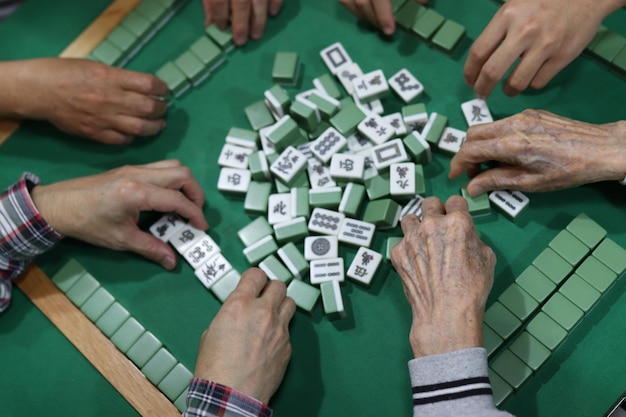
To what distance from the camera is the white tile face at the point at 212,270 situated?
1.72 m

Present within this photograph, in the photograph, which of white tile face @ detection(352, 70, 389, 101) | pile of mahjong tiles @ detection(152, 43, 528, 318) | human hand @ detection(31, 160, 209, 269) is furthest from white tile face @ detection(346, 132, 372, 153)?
human hand @ detection(31, 160, 209, 269)

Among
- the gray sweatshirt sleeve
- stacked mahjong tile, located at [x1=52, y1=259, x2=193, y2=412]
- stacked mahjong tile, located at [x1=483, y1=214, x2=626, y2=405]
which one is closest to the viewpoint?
the gray sweatshirt sleeve

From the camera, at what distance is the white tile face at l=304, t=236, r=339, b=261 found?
1703mm

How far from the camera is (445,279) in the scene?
4.66 feet

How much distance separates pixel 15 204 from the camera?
1.73 m

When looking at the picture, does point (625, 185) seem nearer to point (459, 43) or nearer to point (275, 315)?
point (459, 43)

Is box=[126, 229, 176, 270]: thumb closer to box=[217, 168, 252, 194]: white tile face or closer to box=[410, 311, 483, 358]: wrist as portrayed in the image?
box=[217, 168, 252, 194]: white tile face

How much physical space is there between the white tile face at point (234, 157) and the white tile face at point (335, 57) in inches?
14.7

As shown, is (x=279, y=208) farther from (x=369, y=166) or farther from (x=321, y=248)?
(x=369, y=166)

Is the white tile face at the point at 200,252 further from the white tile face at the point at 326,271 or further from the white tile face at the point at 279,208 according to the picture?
the white tile face at the point at 326,271

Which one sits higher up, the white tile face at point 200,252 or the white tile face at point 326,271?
the white tile face at point 200,252

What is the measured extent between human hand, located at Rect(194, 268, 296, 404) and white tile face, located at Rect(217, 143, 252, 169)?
39 centimetres

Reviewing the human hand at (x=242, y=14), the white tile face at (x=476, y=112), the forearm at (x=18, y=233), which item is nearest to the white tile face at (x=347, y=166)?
the white tile face at (x=476, y=112)

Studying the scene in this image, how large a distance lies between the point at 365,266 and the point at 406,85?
580mm
